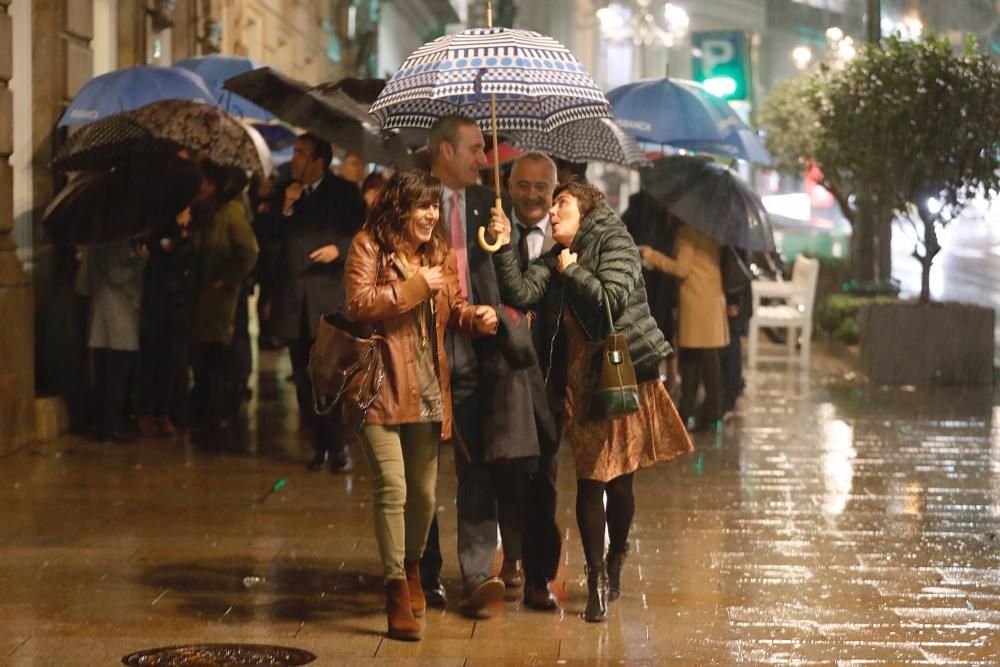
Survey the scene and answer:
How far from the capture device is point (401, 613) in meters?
7.10

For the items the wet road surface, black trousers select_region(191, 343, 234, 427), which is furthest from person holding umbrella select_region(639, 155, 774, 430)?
the wet road surface

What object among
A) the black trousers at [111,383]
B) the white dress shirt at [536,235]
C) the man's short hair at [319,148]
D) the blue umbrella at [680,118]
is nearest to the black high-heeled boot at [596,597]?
the white dress shirt at [536,235]

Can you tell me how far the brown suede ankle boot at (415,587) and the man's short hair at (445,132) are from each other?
1.65m

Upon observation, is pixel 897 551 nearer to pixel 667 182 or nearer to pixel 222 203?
pixel 667 182

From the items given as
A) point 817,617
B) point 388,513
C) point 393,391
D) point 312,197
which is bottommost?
point 817,617

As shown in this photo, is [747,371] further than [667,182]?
Yes

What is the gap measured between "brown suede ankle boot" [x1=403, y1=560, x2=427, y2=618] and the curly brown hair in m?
1.21

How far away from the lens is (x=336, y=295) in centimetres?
1116

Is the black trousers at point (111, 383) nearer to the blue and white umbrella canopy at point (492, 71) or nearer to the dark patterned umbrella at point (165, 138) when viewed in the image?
the dark patterned umbrella at point (165, 138)

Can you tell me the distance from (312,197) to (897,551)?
414 centimetres

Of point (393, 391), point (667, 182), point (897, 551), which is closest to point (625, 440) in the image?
point (393, 391)

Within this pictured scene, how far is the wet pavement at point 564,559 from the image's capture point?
7070 millimetres

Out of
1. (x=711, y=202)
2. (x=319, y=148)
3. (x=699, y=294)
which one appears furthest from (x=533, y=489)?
(x=699, y=294)

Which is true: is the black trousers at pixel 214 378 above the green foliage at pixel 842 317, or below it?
below
